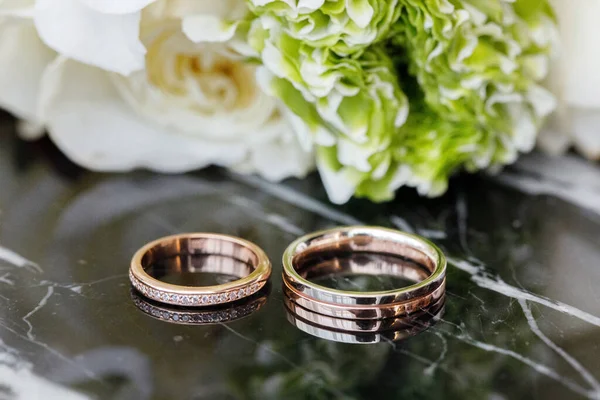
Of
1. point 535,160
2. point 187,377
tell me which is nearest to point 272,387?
point 187,377

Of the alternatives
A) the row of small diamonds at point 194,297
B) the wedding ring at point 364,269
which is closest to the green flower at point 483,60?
the wedding ring at point 364,269

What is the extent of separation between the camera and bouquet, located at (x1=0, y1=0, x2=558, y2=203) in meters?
0.59

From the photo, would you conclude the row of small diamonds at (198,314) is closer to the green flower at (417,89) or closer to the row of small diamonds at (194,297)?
the row of small diamonds at (194,297)

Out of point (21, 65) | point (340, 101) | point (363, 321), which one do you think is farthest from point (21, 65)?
point (363, 321)

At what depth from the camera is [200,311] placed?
1.73ft

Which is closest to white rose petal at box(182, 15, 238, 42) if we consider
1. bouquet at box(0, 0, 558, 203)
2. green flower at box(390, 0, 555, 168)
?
bouquet at box(0, 0, 558, 203)

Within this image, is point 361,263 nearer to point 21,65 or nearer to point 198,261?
point 198,261

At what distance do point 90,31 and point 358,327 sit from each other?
29cm

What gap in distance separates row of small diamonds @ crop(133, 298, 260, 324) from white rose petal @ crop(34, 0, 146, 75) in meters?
0.19

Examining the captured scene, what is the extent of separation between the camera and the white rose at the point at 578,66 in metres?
0.71

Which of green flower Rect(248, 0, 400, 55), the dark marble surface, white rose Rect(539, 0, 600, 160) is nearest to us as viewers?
the dark marble surface

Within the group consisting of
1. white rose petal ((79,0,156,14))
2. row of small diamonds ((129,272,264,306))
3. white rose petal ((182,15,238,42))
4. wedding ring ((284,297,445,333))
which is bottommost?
row of small diamonds ((129,272,264,306))

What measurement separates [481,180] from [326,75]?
253 millimetres

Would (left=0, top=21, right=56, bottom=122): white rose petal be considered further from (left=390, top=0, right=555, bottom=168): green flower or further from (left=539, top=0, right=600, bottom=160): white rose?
(left=539, top=0, right=600, bottom=160): white rose
